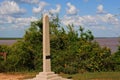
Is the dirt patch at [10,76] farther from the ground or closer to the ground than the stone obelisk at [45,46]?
closer to the ground

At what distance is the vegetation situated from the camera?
1878 cm

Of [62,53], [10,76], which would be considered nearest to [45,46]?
[10,76]

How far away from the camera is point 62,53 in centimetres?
1952

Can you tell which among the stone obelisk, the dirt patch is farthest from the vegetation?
the stone obelisk

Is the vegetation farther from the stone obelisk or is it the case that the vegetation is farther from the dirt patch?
the stone obelisk

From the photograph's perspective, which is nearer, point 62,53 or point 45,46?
point 45,46

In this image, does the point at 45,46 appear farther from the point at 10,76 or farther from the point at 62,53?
the point at 62,53

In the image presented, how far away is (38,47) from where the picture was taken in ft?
66.3

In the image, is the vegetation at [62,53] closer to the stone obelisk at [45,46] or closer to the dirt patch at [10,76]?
the dirt patch at [10,76]

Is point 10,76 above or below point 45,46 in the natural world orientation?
below

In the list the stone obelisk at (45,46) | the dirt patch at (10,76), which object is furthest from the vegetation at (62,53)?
the stone obelisk at (45,46)

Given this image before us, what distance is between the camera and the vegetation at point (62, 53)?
18.8 meters

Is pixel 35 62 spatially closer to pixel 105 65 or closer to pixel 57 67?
pixel 57 67

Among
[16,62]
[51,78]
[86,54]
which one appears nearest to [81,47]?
[86,54]
